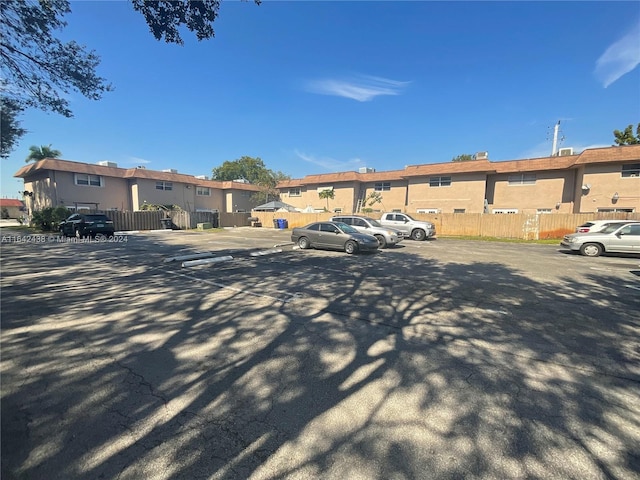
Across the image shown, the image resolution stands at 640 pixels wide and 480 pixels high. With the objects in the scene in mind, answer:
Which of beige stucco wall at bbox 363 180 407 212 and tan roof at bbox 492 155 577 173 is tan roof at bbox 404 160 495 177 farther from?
beige stucco wall at bbox 363 180 407 212

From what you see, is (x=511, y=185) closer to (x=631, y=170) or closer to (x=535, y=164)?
(x=535, y=164)

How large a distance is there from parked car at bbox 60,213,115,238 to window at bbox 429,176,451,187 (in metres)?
27.0

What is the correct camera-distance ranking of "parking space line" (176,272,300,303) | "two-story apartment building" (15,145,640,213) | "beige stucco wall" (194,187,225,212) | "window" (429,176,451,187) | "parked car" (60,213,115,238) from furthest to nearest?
"beige stucco wall" (194,187,225,212) < "window" (429,176,451,187) < "two-story apartment building" (15,145,640,213) < "parked car" (60,213,115,238) < "parking space line" (176,272,300,303)

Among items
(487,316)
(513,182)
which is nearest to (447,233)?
(513,182)

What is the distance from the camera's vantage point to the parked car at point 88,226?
17.9m

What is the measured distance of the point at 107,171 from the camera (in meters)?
29.4

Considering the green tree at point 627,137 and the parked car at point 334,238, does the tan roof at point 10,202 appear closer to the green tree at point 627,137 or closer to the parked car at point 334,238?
the parked car at point 334,238

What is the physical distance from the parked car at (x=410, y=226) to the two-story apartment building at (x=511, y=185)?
30.6 ft

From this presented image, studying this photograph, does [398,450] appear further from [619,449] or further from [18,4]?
[18,4]

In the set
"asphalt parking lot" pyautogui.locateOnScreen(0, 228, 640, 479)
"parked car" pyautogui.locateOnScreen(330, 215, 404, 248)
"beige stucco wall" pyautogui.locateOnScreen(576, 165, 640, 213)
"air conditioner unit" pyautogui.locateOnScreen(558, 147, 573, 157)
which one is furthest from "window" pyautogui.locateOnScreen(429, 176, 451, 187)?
"asphalt parking lot" pyautogui.locateOnScreen(0, 228, 640, 479)

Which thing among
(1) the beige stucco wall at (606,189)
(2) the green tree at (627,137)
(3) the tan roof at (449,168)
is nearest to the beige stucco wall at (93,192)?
(3) the tan roof at (449,168)

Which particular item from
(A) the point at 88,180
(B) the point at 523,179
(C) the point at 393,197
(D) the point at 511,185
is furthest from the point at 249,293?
(A) the point at 88,180

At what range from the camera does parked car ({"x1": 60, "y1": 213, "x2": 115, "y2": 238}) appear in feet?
58.6

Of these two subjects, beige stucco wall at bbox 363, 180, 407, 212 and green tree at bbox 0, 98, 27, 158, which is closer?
green tree at bbox 0, 98, 27, 158
